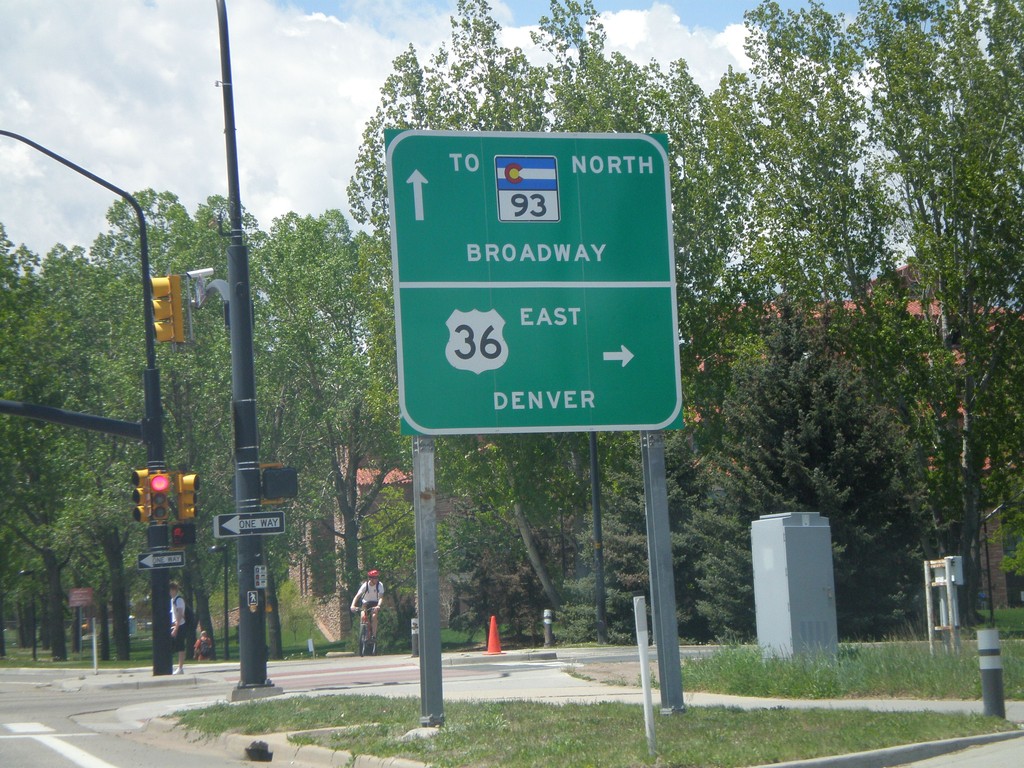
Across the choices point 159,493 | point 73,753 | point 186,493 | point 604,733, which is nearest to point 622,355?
point 604,733

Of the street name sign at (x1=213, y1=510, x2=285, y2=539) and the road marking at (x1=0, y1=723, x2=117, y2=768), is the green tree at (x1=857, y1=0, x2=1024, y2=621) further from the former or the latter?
the road marking at (x1=0, y1=723, x2=117, y2=768)

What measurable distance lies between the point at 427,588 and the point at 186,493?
36.3 feet

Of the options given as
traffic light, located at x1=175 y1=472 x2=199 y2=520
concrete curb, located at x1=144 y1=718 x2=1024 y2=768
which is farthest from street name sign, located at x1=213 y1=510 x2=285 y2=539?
concrete curb, located at x1=144 y1=718 x2=1024 y2=768

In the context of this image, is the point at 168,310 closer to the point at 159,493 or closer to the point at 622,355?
the point at 159,493

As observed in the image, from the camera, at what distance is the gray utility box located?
15328 mm

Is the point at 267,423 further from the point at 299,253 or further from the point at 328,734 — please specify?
the point at 328,734

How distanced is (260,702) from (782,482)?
15.7 metres

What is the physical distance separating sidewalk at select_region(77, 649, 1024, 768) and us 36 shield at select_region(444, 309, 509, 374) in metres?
3.74

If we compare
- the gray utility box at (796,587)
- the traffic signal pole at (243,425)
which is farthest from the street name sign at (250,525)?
the gray utility box at (796,587)

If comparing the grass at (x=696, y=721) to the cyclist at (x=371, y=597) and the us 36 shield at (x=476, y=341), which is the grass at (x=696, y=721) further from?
the cyclist at (x=371, y=597)

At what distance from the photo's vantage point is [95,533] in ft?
137

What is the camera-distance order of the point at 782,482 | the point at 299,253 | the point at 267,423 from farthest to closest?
1. the point at 299,253
2. the point at 267,423
3. the point at 782,482

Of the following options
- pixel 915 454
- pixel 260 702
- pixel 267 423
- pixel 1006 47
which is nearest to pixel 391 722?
pixel 260 702

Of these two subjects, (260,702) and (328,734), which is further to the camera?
(260,702)
